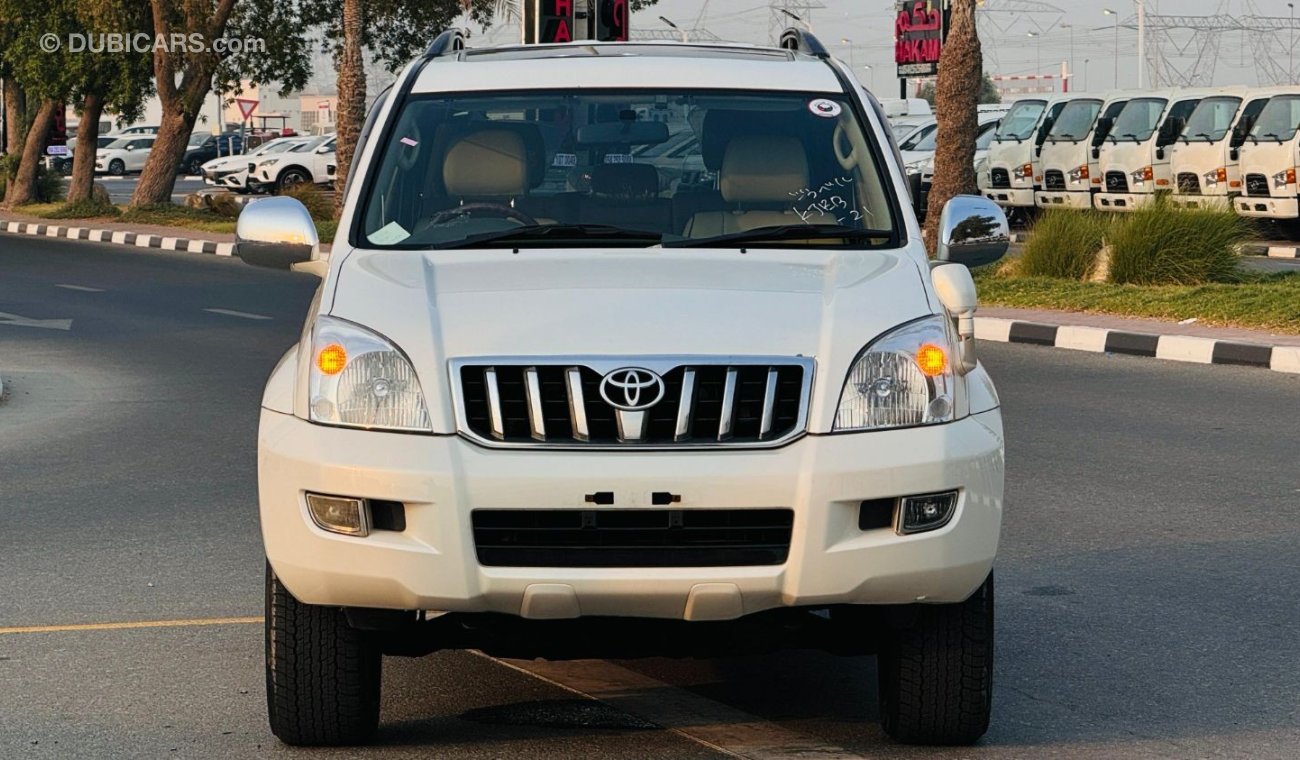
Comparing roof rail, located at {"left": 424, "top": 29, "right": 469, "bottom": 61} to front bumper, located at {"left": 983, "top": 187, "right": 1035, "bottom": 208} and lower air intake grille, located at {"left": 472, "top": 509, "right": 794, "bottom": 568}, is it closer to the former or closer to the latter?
lower air intake grille, located at {"left": 472, "top": 509, "right": 794, "bottom": 568}

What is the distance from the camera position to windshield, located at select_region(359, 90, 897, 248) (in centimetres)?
560

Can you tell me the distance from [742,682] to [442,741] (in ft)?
3.45

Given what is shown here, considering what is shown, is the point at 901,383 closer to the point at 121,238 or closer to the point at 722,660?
the point at 722,660

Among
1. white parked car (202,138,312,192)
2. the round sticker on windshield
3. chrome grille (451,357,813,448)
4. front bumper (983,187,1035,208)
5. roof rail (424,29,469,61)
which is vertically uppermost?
roof rail (424,29,469,61)

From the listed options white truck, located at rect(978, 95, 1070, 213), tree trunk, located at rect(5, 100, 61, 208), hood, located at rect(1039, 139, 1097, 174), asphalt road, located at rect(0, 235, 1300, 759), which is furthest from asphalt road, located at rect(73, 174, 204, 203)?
asphalt road, located at rect(0, 235, 1300, 759)

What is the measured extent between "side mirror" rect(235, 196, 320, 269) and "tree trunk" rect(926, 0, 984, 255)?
16.2 m

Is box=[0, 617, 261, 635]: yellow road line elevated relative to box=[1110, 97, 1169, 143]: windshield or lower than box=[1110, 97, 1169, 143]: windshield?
lower

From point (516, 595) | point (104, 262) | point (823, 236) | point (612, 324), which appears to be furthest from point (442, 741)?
point (104, 262)

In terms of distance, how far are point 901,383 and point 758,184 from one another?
122 centimetres

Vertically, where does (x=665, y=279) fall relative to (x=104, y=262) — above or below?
above

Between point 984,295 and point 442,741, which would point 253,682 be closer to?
point 442,741

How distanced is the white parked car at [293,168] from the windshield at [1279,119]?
95.7 ft

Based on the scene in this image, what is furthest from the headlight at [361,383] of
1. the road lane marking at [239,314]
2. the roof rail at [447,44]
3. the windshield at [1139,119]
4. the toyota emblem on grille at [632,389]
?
the windshield at [1139,119]

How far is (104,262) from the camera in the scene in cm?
2784
